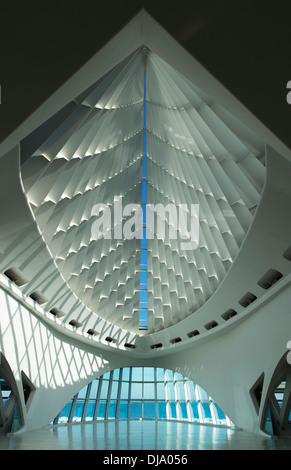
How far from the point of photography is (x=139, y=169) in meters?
22.8

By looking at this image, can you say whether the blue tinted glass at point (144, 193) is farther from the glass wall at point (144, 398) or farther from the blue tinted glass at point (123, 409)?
the blue tinted glass at point (123, 409)

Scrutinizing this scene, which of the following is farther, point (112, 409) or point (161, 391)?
point (161, 391)

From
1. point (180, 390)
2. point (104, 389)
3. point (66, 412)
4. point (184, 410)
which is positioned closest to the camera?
point (66, 412)

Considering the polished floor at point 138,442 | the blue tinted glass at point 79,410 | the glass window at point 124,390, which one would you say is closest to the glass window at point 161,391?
the glass window at point 124,390

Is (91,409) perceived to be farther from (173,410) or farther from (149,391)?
(173,410)

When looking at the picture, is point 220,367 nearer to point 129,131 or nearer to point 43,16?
point 129,131

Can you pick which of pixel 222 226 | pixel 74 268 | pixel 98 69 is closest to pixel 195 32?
pixel 98 69

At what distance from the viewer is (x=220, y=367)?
102 feet

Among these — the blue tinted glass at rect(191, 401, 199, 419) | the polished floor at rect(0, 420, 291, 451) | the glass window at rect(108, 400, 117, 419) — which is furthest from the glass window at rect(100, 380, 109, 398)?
the polished floor at rect(0, 420, 291, 451)

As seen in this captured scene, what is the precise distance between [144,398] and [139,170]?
3573 cm

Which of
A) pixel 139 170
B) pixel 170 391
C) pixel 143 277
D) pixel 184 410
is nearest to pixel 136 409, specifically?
pixel 170 391

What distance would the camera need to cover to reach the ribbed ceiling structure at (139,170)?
1357cm

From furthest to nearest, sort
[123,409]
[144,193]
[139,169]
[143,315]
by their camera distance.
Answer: [123,409] < [143,315] < [144,193] < [139,169]

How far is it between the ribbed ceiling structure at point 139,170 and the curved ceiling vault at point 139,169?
0.05 metres
